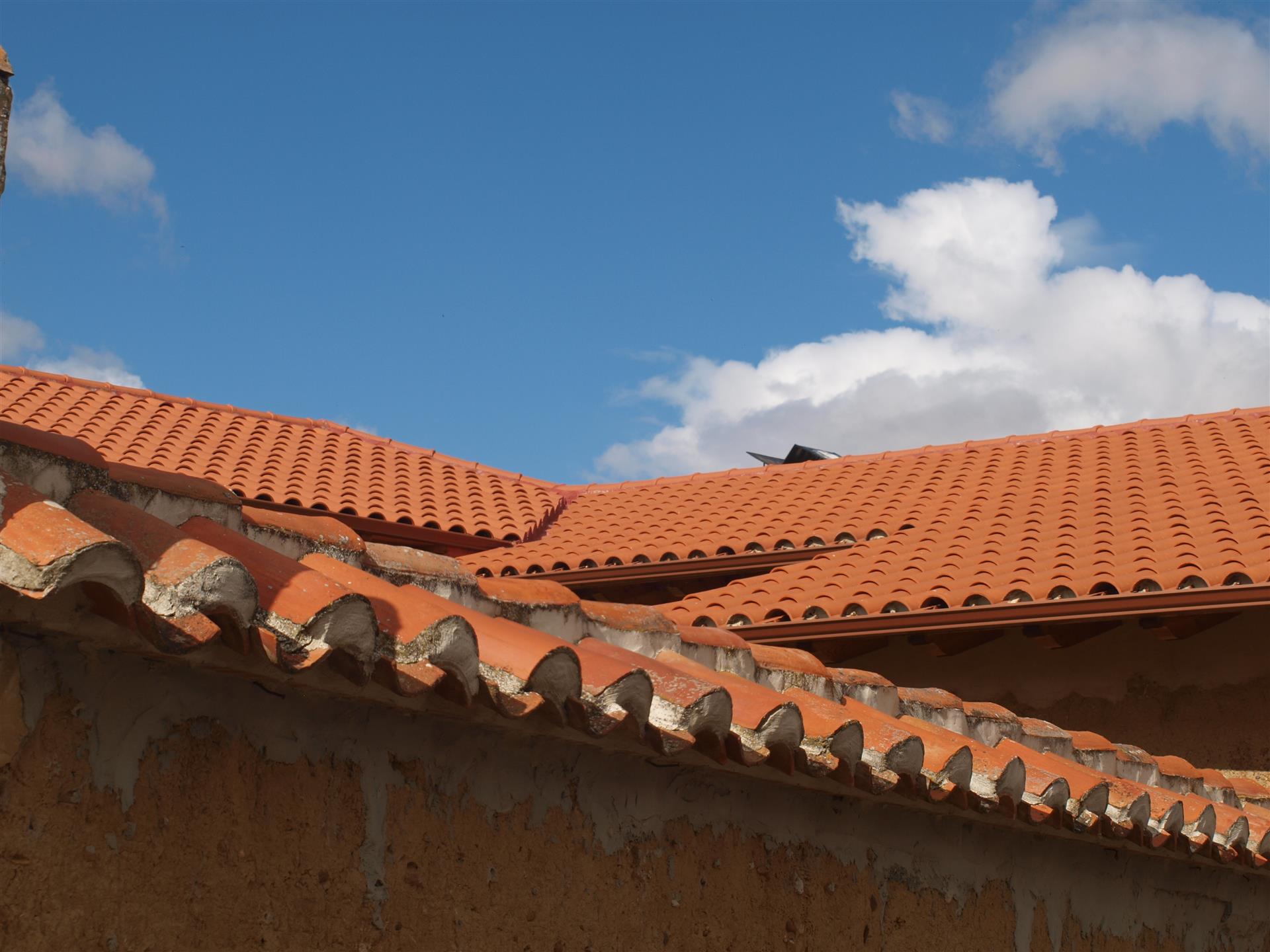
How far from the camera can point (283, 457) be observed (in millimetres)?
11492

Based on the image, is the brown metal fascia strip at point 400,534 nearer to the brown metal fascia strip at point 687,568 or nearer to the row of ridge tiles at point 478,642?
the brown metal fascia strip at point 687,568

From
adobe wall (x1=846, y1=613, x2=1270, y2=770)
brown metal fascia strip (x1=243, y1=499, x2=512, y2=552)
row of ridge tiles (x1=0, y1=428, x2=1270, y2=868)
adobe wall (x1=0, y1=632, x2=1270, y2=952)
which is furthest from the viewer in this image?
brown metal fascia strip (x1=243, y1=499, x2=512, y2=552)

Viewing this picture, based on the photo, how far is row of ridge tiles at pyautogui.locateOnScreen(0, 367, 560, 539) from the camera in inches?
415

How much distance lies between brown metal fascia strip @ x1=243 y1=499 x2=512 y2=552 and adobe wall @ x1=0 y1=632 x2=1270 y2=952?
6910 millimetres

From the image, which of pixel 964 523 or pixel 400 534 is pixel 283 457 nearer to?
pixel 400 534

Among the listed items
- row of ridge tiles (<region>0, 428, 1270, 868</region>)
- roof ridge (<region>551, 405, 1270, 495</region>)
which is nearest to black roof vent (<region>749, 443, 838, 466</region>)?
roof ridge (<region>551, 405, 1270, 495</region>)

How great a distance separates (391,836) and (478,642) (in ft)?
1.25

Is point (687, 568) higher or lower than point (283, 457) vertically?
lower

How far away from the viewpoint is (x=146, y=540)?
6.45 ft

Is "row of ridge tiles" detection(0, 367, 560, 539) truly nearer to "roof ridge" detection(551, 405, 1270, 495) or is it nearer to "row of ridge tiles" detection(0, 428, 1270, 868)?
"roof ridge" detection(551, 405, 1270, 495)

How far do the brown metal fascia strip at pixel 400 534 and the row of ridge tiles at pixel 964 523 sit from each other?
434 millimetres

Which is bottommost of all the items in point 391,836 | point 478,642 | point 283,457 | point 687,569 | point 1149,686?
point 391,836

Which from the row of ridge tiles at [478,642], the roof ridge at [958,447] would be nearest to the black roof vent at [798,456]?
the roof ridge at [958,447]

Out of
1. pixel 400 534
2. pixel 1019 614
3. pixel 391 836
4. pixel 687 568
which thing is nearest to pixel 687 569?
pixel 687 568
